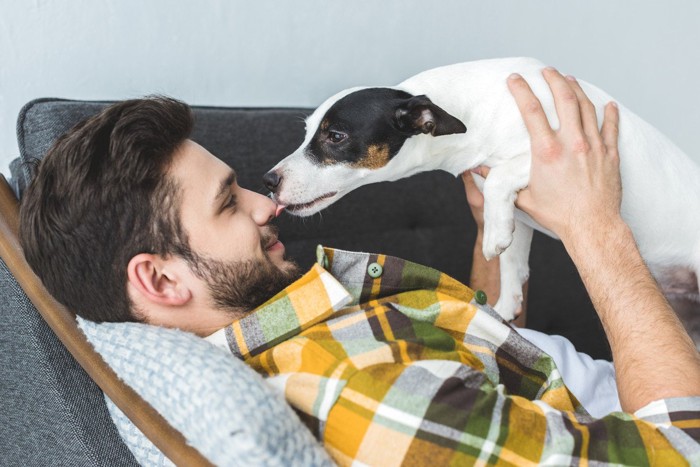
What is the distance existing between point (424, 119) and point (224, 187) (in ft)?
1.47

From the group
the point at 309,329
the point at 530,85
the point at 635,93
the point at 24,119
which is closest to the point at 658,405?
the point at 309,329

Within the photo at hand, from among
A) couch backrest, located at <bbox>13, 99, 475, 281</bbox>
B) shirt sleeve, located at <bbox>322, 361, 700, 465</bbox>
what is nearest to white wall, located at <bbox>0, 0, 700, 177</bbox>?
couch backrest, located at <bbox>13, 99, 475, 281</bbox>

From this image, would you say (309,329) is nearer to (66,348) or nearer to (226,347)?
(226,347)

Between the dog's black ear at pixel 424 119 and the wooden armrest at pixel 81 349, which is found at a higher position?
the dog's black ear at pixel 424 119

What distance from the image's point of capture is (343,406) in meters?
0.86

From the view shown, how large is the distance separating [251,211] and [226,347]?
0.79 feet

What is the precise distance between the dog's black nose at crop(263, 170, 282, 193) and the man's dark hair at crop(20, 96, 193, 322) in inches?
14.8

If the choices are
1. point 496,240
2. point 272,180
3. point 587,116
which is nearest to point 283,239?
point 272,180

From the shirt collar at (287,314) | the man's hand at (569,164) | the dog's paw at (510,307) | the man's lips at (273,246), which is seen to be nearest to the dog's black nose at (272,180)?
the man's lips at (273,246)

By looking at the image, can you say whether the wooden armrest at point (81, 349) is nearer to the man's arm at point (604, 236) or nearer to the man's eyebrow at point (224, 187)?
the man's eyebrow at point (224, 187)

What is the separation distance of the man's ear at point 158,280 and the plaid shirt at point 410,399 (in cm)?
8

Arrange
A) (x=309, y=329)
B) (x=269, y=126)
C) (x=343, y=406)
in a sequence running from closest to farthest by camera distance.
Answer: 1. (x=343, y=406)
2. (x=309, y=329)
3. (x=269, y=126)

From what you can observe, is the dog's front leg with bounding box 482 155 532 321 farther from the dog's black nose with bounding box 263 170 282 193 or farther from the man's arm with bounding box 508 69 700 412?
the dog's black nose with bounding box 263 170 282 193

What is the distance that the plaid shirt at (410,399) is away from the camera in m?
0.85
